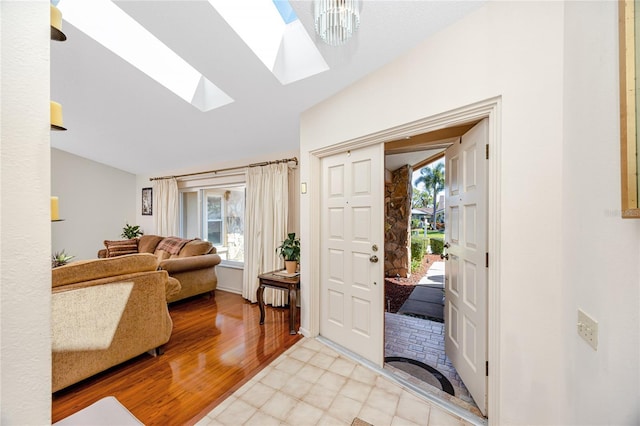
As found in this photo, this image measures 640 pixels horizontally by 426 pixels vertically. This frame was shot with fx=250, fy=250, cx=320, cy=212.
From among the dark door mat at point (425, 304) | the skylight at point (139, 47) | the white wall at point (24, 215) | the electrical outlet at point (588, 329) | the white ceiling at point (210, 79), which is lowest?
the dark door mat at point (425, 304)

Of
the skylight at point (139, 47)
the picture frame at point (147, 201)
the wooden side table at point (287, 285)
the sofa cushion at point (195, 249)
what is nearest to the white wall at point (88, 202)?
the picture frame at point (147, 201)

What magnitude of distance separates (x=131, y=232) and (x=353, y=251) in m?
5.40

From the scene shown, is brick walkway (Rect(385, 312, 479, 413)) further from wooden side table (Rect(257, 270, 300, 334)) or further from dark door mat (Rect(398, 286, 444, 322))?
wooden side table (Rect(257, 270, 300, 334))

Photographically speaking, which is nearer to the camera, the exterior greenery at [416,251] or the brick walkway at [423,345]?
the brick walkway at [423,345]

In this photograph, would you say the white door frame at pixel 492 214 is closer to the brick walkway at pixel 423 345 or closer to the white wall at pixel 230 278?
the brick walkway at pixel 423 345

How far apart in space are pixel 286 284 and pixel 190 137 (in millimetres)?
2574

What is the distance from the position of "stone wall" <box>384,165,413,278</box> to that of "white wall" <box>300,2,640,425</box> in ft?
11.2

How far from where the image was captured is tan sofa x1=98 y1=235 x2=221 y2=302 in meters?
3.59

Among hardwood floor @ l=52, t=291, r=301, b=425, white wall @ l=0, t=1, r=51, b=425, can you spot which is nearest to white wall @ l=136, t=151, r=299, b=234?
hardwood floor @ l=52, t=291, r=301, b=425

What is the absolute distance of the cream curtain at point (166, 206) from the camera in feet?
16.5

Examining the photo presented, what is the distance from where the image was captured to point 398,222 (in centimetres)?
507

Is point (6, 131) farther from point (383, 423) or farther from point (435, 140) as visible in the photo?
point (435, 140)

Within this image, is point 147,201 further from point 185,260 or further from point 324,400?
point 324,400

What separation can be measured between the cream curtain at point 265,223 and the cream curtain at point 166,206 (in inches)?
78.8
